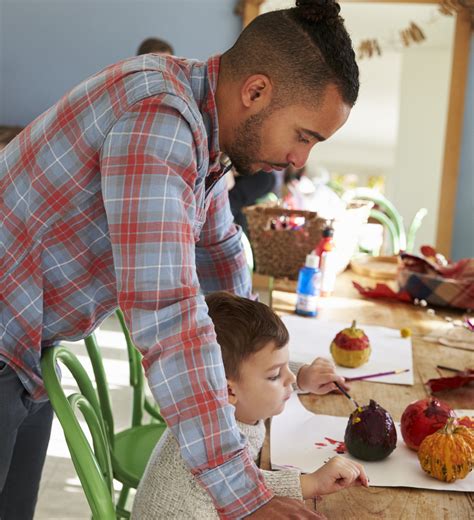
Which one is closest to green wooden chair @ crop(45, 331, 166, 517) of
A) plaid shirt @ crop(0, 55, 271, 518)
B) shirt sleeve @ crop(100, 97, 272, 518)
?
plaid shirt @ crop(0, 55, 271, 518)

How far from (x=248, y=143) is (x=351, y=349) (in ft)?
2.21

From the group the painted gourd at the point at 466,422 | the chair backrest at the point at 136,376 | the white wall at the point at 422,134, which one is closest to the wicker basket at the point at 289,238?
the chair backrest at the point at 136,376

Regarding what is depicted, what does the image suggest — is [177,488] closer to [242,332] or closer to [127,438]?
[242,332]

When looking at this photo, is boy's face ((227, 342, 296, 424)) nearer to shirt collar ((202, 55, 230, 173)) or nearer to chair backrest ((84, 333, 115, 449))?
shirt collar ((202, 55, 230, 173))

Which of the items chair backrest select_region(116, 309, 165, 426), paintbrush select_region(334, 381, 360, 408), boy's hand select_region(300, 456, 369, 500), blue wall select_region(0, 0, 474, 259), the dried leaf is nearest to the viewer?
boy's hand select_region(300, 456, 369, 500)

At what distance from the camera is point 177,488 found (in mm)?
1222

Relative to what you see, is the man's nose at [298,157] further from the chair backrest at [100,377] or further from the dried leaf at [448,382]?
the chair backrest at [100,377]

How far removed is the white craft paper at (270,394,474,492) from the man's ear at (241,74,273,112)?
0.56m

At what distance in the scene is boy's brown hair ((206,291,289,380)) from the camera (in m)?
1.38

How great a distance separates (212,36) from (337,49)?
4.19 m

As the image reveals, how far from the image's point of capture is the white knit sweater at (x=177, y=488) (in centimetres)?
116

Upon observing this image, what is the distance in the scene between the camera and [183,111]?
1.09m

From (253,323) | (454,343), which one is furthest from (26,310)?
(454,343)

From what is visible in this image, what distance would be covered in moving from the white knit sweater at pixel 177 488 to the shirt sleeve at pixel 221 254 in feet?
1.35
